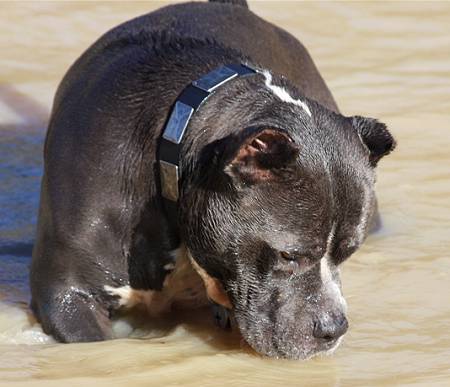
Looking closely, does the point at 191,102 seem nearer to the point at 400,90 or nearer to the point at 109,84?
the point at 109,84

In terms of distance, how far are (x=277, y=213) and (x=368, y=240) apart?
5.61 ft

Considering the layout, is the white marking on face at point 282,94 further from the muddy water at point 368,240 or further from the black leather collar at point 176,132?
the muddy water at point 368,240

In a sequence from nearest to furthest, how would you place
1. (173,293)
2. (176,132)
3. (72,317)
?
(176,132) < (72,317) < (173,293)

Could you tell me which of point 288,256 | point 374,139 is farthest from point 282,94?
point 288,256

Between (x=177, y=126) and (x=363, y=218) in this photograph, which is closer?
(x=363, y=218)

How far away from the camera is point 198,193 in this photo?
4.50 metres

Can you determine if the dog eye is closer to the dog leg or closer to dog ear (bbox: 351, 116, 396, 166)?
dog ear (bbox: 351, 116, 396, 166)

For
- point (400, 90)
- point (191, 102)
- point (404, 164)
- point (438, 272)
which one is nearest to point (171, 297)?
point (191, 102)

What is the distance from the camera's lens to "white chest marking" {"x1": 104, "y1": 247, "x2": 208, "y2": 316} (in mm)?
4840

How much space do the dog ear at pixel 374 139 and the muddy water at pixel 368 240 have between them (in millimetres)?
693

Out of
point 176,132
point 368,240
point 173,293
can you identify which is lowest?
point 368,240

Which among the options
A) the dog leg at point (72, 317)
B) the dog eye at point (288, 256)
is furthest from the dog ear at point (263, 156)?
the dog leg at point (72, 317)

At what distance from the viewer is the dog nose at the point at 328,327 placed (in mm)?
4438

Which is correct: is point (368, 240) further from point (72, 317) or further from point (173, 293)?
point (72, 317)
